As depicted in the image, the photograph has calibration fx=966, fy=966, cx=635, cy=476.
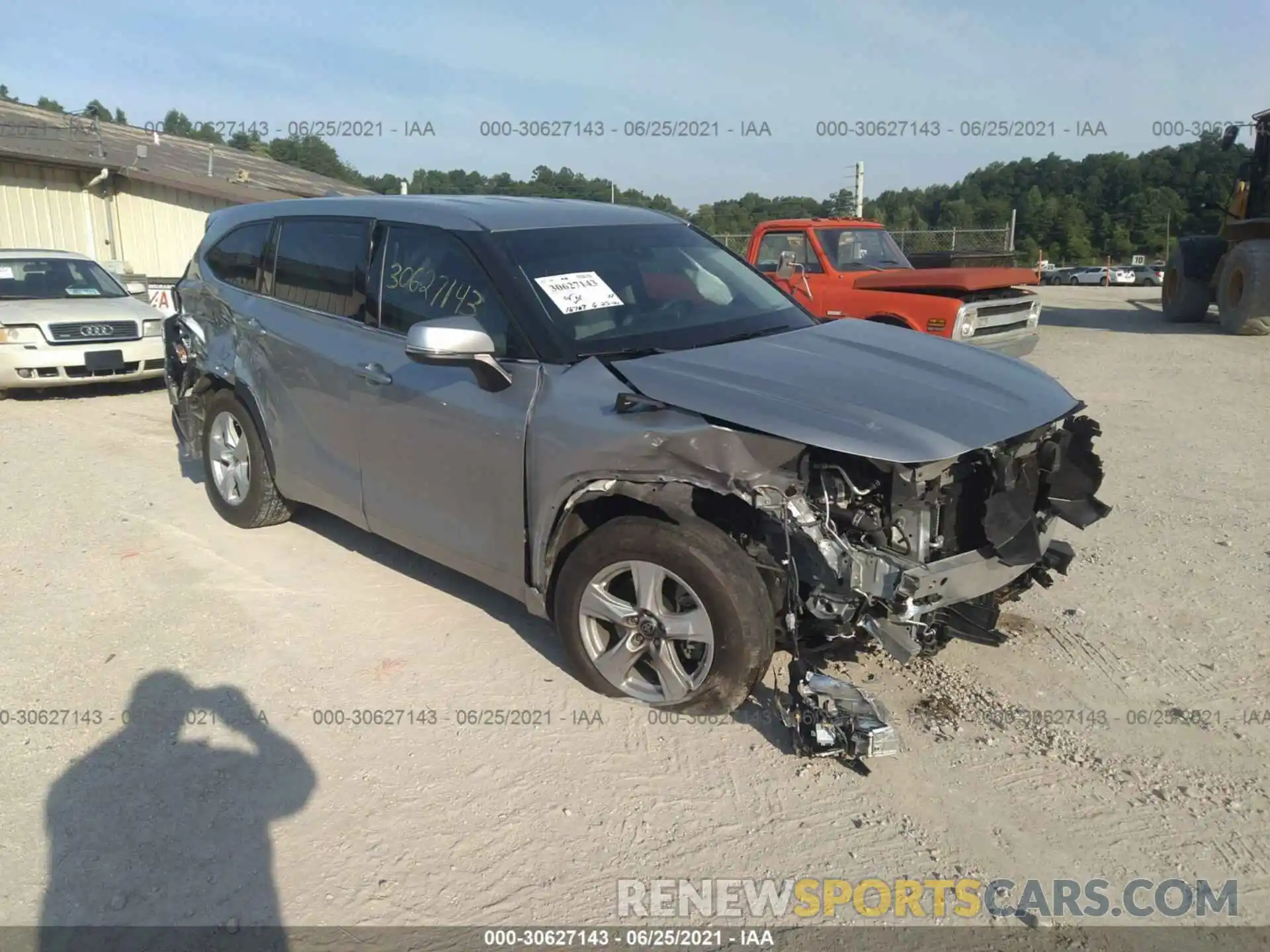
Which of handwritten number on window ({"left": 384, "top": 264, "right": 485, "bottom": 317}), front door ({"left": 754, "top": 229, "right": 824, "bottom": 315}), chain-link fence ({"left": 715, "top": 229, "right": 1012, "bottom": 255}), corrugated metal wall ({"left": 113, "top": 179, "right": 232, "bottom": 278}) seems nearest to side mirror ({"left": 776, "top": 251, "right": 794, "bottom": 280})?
handwritten number on window ({"left": 384, "top": 264, "right": 485, "bottom": 317})

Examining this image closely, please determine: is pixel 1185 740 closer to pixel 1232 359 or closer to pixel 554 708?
pixel 554 708

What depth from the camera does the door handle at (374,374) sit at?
434cm

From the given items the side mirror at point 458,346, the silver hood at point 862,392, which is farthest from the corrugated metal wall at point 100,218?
the silver hood at point 862,392

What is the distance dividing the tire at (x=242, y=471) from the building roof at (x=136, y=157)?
8534mm

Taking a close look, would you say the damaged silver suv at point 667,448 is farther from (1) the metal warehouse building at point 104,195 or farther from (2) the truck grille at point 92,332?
(1) the metal warehouse building at point 104,195

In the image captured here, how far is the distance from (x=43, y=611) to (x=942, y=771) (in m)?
4.22

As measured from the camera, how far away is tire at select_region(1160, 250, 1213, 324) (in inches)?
682

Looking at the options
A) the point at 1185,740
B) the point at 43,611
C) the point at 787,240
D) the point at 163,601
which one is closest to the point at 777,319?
the point at 1185,740

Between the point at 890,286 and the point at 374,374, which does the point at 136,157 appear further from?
the point at 374,374

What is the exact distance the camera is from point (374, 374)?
441 centimetres

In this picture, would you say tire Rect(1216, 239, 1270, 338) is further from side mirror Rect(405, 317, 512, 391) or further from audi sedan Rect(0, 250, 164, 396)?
audi sedan Rect(0, 250, 164, 396)

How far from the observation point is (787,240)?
1136 centimetres

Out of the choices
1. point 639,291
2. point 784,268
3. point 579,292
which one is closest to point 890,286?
point 784,268

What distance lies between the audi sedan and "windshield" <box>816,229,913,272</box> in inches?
294
